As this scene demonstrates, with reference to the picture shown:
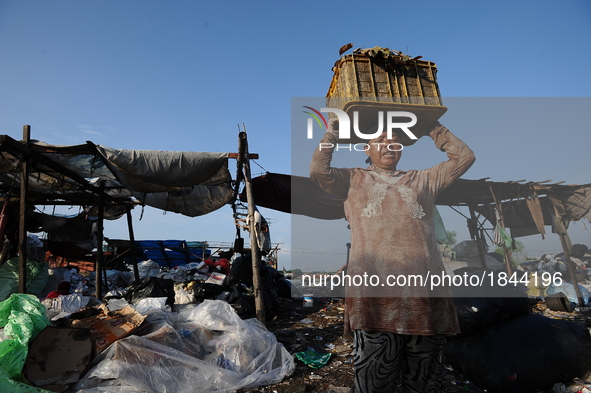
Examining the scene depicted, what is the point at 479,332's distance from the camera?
9.93 feet

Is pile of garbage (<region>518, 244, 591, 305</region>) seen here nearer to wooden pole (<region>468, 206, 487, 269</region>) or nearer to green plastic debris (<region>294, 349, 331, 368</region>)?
wooden pole (<region>468, 206, 487, 269</region>)

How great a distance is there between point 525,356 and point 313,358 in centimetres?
202

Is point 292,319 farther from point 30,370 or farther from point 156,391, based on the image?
point 30,370

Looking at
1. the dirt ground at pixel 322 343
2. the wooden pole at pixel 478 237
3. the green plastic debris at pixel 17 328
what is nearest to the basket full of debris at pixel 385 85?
the dirt ground at pixel 322 343

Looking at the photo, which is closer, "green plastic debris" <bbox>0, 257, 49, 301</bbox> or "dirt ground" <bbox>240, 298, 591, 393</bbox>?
"dirt ground" <bbox>240, 298, 591, 393</bbox>

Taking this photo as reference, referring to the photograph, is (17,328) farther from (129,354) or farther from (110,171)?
(110,171)

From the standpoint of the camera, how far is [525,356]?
8.46 feet

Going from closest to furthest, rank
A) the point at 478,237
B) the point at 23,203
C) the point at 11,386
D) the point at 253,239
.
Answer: the point at 11,386 < the point at 23,203 < the point at 253,239 < the point at 478,237

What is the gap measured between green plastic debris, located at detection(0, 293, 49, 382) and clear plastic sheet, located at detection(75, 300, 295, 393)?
0.52m

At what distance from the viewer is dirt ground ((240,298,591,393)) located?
279 cm

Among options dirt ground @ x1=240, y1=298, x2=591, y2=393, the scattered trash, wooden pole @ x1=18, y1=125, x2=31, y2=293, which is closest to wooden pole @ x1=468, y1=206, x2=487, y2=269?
dirt ground @ x1=240, y1=298, x2=591, y2=393

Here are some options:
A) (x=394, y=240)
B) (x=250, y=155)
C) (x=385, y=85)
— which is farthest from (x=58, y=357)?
(x=385, y=85)

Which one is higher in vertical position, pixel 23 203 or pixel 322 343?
pixel 23 203

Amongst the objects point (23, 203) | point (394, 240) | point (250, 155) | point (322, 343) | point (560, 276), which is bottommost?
point (322, 343)
